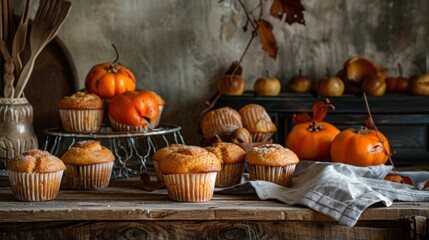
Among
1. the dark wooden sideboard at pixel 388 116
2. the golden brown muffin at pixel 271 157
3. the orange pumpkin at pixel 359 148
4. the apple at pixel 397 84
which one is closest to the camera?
the golden brown muffin at pixel 271 157

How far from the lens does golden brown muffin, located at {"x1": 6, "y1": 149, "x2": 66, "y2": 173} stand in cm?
172

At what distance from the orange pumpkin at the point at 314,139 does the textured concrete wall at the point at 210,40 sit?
1.12 m

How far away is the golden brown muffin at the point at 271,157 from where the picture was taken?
1.85 meters

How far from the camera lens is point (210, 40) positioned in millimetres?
3314

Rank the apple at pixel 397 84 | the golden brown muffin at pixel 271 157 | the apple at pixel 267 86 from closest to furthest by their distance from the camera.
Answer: the golden brown muffin at pixel 271 157 < the apple at pixel 267 86 < the apple at pixel 397 84

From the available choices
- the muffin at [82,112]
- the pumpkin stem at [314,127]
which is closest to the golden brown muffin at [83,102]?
the muffin at [82,112]

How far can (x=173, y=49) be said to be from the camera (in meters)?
3.31

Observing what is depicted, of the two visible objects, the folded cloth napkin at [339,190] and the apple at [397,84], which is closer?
the folded cloth napkin at [339,190]

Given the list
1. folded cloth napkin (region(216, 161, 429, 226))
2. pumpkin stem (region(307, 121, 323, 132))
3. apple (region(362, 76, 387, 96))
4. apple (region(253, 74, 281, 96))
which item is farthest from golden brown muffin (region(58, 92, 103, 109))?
apple (region(362, 76, 387, 96))

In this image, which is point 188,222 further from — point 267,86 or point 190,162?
point 267,86

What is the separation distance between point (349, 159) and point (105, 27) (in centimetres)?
163

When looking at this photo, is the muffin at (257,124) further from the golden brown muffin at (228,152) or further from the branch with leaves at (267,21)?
the branch with leaves at (267,21)

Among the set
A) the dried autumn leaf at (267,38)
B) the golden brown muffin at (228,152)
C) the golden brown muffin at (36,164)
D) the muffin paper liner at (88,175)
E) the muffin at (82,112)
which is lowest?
the muffin paper liner at (88,175)

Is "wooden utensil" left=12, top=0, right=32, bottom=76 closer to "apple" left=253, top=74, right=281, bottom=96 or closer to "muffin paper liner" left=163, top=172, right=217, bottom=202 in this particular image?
"muffin paper liner" left=163, top=172, right=217, bottom=202
